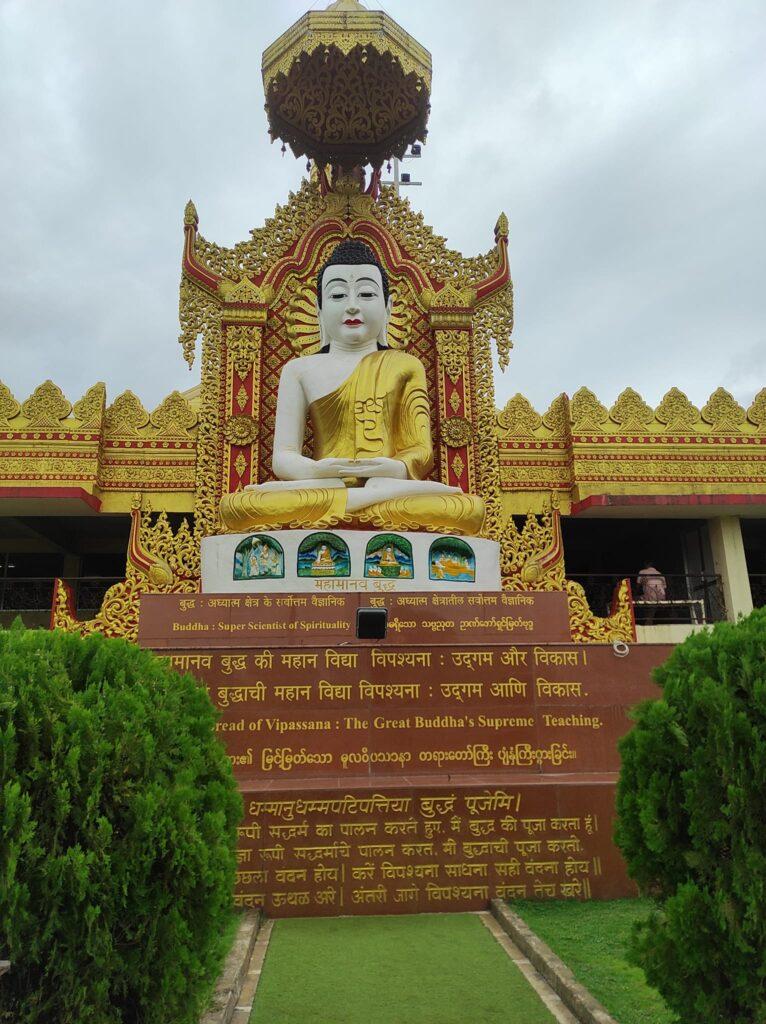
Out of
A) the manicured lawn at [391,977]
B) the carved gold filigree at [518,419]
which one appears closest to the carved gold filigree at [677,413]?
the carved gold filigree at [518,419]

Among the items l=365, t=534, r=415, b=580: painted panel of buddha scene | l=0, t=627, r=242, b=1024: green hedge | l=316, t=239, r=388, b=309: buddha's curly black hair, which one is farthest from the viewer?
l=316, t=239, r=388, b=309: buddha's curly black hair

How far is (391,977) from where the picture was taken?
3.61 m

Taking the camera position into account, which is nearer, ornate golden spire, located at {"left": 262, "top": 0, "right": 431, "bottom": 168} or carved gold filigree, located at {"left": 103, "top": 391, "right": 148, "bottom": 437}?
ornate golden spire, located at {"left": 262, "top": 0, "right": 431, "bottom": 168}

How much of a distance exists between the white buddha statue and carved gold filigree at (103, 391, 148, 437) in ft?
8.61

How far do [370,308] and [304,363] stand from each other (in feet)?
3.84

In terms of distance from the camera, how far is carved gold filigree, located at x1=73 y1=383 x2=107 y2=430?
11.2 metres

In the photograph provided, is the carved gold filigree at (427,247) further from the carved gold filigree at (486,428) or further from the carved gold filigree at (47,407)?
the carved gold filigree at (47,407)

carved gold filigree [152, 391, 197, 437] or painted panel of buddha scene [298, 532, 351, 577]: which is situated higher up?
carved gold filigree [152, 391, 197, 437]

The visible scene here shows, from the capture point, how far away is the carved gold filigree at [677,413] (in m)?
12.0

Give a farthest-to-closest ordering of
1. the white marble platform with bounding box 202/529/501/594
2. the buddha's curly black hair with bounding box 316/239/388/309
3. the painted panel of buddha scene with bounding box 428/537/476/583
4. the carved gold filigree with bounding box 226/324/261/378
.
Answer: the carved gold filigree with bounding box 226/324/261/378
the buddha's curly black hair with bounding box 316/239/388/309
the painted panel of buddha scene with bounding box 428/537/476/583
the white marble platform with bounding box 202/529/501/594

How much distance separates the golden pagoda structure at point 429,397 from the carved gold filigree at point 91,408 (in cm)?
2

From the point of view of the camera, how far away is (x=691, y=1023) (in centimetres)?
253

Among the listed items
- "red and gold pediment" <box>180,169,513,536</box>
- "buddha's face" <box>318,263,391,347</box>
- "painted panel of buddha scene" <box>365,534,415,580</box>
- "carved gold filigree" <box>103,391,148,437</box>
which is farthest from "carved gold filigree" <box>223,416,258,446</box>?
"painted panel of buddha scene" <box>365,534,415,580</box>

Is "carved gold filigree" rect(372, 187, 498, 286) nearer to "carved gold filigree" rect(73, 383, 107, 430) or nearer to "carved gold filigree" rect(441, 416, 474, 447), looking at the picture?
"carved gold filigree" rect(441, 416, 474, 447)
